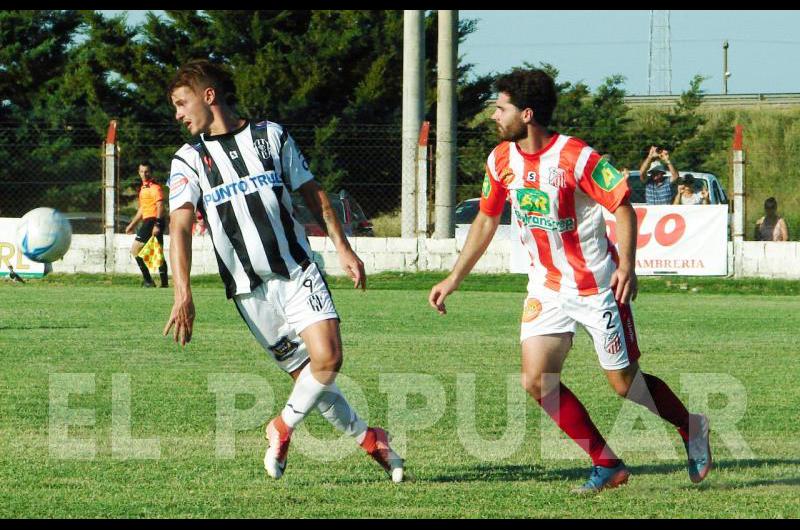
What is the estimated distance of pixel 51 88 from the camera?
41.7m

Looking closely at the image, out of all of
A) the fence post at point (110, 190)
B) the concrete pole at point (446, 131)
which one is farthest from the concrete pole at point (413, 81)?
the fence post at point (110, 190)

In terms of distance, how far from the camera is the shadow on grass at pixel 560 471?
6.25 meters

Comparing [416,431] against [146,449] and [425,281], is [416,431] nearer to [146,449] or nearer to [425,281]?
[146,449]

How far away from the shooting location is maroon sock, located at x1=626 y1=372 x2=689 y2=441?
6371 millimetres

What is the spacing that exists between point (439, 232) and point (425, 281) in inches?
65.7

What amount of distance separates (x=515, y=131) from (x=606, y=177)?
472mm

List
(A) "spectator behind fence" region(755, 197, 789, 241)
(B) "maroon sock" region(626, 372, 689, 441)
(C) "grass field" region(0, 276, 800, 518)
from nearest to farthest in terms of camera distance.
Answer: (C) "grass field" region(0, 276, 800, 518), (B) "maroon sock" region(626, 372, 689, 441), (A) "spectator behind fence" region(755, 197, 789, 241)

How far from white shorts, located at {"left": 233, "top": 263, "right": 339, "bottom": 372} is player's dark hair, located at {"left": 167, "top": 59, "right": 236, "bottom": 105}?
35.4 inches

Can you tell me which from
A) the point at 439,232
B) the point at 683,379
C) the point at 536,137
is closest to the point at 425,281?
the point at 439,232

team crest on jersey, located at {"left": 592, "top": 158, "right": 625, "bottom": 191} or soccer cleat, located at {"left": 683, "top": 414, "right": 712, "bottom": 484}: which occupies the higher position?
team crest on jersey, located at {"left": 592, "top": 158, "right": 625, "bottom": 191}

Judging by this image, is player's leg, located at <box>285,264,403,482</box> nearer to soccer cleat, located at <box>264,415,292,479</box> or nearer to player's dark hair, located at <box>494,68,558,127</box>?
soccer cleat, located at <box>264,415,292,479</box>

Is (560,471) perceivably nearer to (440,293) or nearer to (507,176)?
(440,293)

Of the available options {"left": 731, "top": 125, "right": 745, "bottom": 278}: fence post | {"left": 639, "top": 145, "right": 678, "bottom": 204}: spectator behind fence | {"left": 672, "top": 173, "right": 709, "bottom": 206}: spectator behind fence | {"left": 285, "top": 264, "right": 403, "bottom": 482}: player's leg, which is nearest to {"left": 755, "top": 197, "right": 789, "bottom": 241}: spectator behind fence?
{"left": 731, "top": 125, "right": 745, "bottom": 278}: fence post

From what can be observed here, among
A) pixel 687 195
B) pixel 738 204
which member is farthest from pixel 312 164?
pixel 738 204
